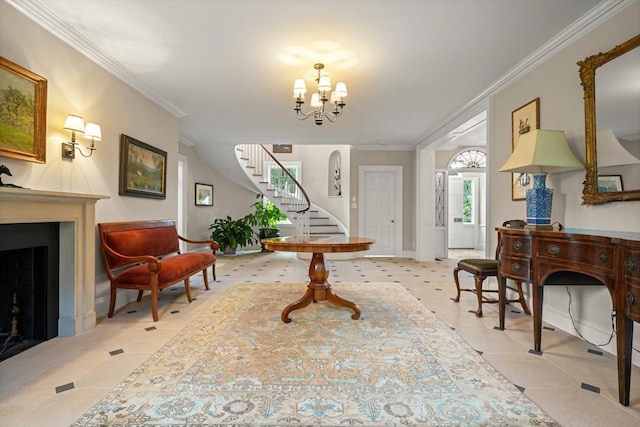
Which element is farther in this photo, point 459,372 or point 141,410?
point 459,372

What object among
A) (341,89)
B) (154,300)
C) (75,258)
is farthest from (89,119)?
(341,89)

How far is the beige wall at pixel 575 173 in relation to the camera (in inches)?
79.2

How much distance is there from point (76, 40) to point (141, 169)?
1428mm

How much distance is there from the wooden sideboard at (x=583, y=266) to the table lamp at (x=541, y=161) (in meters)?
0.23

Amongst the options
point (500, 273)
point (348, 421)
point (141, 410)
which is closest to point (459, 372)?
point (348, 421)

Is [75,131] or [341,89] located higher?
[341,89]

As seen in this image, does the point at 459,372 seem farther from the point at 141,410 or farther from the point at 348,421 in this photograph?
the point at 141,410

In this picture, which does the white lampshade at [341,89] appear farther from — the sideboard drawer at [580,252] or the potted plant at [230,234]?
the potted plant at [230,234]

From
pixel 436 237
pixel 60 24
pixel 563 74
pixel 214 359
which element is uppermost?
pixel 60 24

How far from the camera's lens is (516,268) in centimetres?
222

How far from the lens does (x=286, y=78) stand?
3219mm

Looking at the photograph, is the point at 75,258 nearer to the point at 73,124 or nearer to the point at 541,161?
the point at 73,124

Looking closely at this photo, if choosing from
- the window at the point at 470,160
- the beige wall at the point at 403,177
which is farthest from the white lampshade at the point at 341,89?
the window at the point at 470,160

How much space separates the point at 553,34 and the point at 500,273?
6.66 feet
